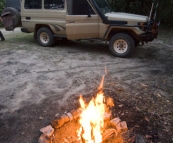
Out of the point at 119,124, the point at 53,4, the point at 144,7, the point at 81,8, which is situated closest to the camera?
the point at 119,124

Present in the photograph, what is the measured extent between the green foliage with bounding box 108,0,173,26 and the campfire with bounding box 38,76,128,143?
30.7 feet

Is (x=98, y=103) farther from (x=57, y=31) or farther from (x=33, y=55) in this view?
(x=57, y=31)

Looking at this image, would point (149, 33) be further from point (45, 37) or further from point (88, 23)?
point (45, 37)

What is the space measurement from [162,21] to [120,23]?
731cm

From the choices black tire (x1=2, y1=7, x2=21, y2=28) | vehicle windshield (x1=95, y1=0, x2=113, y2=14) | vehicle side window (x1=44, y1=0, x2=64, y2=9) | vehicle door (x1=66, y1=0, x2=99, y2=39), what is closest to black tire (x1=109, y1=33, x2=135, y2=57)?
vehicle door (x1=66, y1=0, x2=99, y2=39)

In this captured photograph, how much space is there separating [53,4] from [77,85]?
164 inches

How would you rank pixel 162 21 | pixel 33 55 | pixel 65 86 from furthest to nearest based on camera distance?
pixel 162 21 < pixel 33 55 < pixel 65 86

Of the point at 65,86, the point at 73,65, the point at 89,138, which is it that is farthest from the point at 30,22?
the point at 89,138

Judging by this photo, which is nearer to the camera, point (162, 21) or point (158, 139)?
point (158, 139)

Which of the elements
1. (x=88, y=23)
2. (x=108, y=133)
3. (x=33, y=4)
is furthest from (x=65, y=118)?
(x=33, y=4)

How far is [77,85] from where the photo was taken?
4.69 meters

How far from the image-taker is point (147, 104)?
3.80 m

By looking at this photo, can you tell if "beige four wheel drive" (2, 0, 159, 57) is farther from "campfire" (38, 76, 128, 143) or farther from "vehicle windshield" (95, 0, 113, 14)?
"campfire" (38, 76, 128, 143)

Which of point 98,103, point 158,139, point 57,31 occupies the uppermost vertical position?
point 57,31
